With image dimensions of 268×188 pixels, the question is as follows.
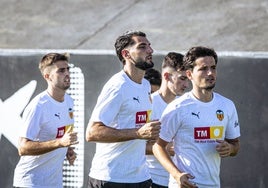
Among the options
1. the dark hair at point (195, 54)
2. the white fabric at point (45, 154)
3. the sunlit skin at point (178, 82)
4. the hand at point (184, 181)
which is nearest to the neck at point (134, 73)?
the dark hair at point (195, 54)

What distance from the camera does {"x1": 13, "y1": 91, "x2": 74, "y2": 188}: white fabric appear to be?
8.32 meters

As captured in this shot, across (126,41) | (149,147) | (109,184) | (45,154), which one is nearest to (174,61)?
(149,147)

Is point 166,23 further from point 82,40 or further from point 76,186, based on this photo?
point 76,186

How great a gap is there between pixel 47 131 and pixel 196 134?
5.78ft

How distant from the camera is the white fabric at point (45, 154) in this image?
8320 mm

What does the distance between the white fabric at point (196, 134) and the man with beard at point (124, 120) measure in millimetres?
285

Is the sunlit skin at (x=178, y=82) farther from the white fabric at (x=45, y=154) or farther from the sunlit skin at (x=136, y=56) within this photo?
the sunlit skin at (x=136, y=56)

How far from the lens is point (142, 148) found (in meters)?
7.79

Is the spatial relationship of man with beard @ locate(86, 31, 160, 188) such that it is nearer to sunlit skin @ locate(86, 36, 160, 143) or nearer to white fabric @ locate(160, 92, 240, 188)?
sunlit skin @ locate(86, 36, 160, 143)

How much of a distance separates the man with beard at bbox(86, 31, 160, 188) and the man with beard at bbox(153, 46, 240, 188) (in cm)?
29

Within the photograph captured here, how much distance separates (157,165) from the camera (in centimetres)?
891

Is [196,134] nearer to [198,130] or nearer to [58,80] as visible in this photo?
[198,130]

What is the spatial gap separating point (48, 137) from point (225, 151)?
1924mm

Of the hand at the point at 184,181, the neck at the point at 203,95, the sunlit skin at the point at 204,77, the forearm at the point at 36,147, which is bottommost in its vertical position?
the hand at the point at 184,181
